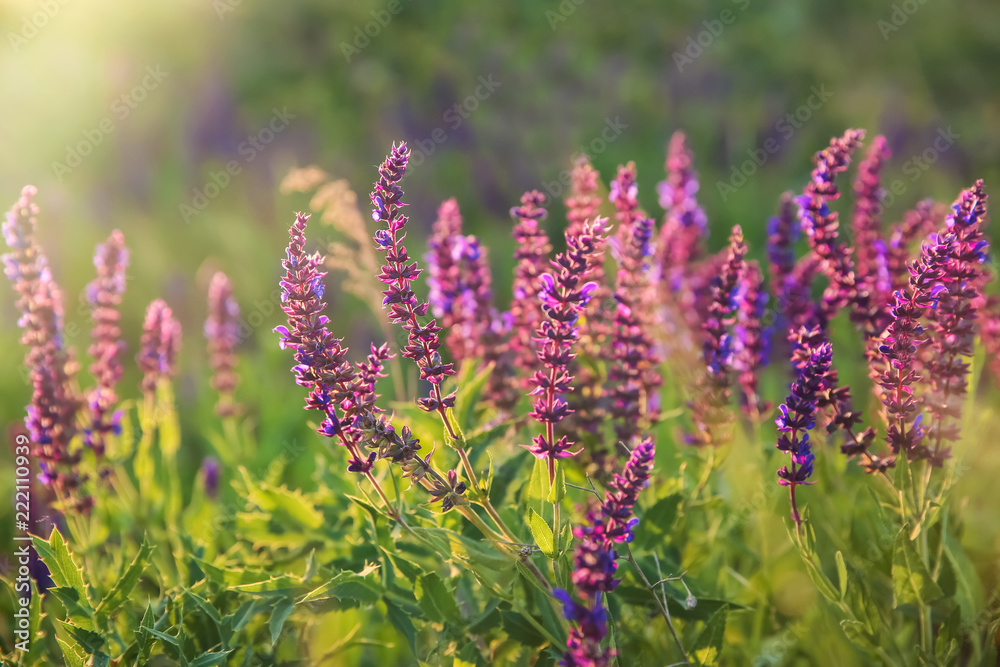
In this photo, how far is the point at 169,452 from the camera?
117 inches

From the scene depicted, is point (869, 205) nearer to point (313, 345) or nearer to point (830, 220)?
point (830, 220)

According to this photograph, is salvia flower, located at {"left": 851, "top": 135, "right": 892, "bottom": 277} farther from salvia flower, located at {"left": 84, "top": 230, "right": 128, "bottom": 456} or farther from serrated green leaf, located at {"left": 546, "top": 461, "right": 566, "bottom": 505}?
salvia flower, located at {"left": 84, "top": 230, "right": 128, "bottom": 456}

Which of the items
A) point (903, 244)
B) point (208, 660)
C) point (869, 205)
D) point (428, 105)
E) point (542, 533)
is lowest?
point (208, 660)

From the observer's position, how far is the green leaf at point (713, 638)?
185 centimetres

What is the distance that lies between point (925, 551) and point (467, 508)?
1.18m

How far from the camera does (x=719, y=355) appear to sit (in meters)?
2.15

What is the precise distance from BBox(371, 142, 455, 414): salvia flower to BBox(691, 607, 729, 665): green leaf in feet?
2.69

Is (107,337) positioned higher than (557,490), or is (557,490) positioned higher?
(107,337)

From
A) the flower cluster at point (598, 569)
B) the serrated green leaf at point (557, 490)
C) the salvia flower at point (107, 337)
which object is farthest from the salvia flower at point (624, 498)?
the salvia flower at point (107, 337)

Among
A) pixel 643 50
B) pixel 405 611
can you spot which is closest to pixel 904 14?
pixel 643 50

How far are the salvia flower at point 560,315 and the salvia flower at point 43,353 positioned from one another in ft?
4.85

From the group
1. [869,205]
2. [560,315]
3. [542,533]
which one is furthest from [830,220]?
[542,533]

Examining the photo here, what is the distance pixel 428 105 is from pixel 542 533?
7.44 m

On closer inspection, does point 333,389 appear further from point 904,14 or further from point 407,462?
point 904,14
